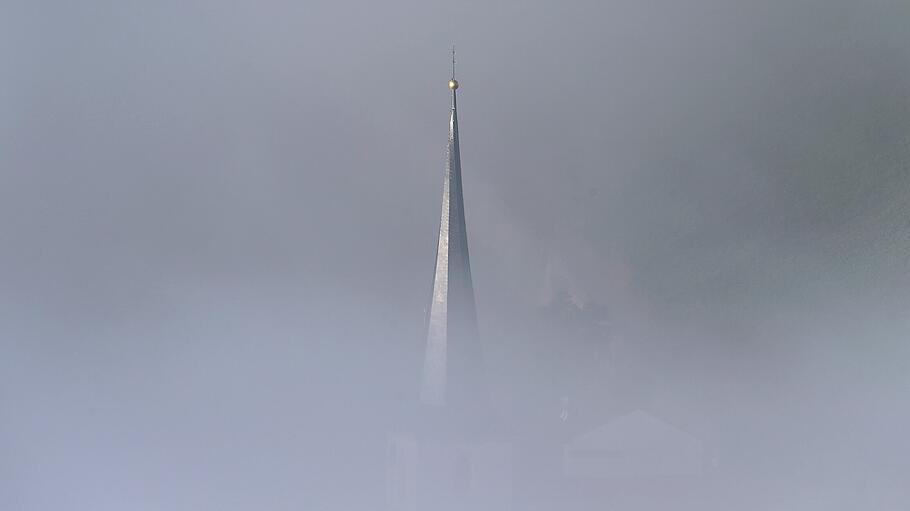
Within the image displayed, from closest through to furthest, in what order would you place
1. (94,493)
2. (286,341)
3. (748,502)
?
(94,493), (748,502), (286,341)

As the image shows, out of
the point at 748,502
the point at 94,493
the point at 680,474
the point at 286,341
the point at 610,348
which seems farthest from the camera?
the point at 610,348

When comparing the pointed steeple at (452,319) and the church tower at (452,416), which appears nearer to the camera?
the church tower at (452,416)

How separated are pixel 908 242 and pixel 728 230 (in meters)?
1.07

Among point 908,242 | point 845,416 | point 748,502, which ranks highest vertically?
point 908,242

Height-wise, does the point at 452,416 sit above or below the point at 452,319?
below

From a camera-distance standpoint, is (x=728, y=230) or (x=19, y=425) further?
(x=728, y=230)

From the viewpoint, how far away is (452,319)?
19.8 feet

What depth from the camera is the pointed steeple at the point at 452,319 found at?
19.6 ft

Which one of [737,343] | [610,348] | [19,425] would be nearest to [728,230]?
[737,343]

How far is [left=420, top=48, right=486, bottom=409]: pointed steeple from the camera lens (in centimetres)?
598

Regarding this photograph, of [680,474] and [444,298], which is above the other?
[444,298]

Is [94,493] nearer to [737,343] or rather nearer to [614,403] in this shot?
[614,403]

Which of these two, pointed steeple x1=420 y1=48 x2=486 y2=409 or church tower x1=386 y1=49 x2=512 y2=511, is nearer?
church tower x1=386 y1=49 x2=512 y2=511

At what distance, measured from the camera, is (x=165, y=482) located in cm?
573
